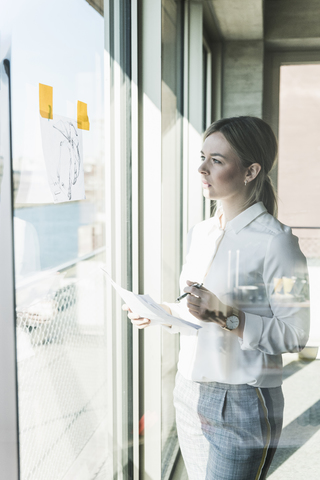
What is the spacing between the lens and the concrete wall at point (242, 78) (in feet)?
5.34

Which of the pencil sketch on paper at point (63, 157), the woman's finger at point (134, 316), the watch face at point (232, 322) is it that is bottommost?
the woman's finger at point (134, 316)

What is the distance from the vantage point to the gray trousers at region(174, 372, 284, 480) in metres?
1.20

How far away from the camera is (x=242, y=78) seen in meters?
1.69

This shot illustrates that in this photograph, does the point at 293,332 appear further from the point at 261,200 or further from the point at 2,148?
the point at 2,148

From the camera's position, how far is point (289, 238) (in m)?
1.25

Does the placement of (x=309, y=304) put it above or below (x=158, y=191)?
below

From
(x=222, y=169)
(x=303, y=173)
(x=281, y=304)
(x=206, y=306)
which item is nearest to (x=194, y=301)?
(x=206, y=306)

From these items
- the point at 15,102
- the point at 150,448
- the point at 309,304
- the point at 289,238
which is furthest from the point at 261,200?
the point at 150,448

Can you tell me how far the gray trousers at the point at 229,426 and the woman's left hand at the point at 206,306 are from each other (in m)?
0.23

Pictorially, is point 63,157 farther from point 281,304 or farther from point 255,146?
point 281,304

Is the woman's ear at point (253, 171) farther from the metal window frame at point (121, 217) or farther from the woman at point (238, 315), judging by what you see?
the metal window frame at point (121, 217)

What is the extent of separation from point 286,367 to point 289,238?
0.51m

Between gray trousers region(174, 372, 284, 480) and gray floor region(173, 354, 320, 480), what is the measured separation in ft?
1.24

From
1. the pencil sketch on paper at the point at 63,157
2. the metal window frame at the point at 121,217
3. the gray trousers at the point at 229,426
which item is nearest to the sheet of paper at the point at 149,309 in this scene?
the pencil sketch on paper at the point at 63,157
